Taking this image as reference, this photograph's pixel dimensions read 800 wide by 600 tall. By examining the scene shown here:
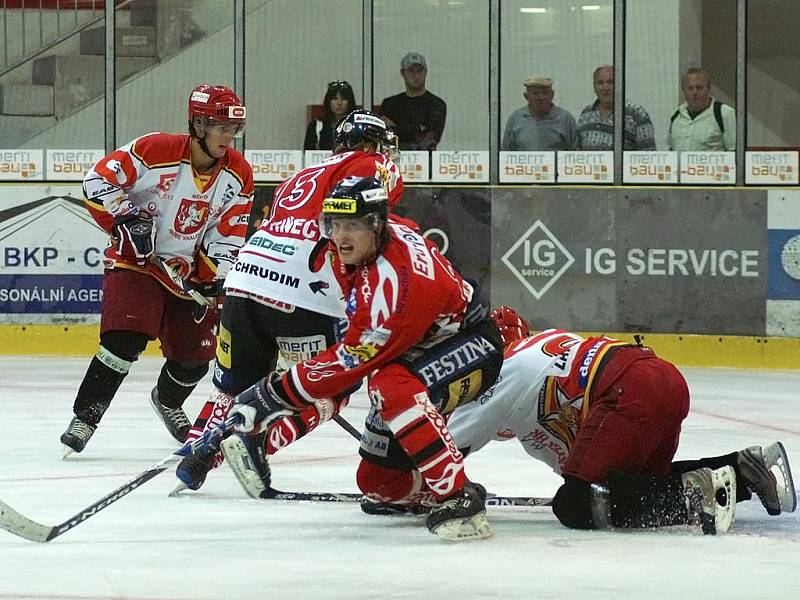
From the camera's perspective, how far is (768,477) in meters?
3.61

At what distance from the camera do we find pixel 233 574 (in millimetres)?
3074

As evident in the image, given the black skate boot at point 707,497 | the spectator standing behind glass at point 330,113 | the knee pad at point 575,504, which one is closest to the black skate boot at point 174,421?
the knee pad at point 575,504

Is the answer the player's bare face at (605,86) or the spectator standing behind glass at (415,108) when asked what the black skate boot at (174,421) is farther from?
the player's bare face at (605,86)

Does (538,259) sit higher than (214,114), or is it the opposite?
(214,114)

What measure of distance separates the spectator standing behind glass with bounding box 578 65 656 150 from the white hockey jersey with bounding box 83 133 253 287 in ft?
12.0

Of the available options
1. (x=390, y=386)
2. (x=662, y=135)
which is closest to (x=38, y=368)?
(x=662, y=135)

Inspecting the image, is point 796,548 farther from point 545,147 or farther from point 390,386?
point 545,147

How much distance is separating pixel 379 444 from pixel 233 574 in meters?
0.69

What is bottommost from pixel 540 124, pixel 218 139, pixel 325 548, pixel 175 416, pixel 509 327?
pixel 325 548

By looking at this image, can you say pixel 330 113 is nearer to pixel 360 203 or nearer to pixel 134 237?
pixel 134 237

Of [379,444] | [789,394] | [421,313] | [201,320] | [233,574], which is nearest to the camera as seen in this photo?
[233,574]

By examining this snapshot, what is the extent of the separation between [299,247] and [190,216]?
1.07 m

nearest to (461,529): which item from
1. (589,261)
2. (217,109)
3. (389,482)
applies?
(389,482)

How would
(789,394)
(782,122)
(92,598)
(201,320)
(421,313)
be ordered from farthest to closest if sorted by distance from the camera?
(782,122), (789,394), (201,320), (421,313), (92,598)
